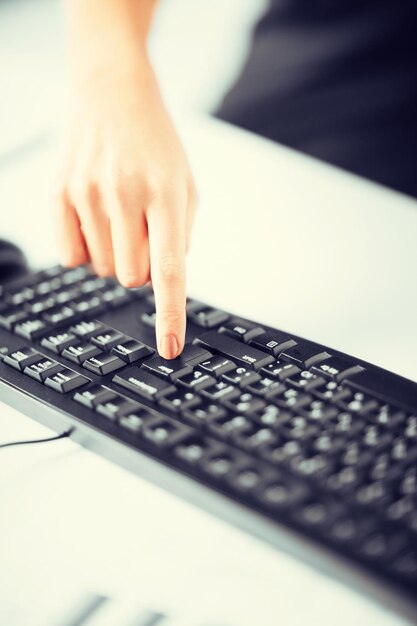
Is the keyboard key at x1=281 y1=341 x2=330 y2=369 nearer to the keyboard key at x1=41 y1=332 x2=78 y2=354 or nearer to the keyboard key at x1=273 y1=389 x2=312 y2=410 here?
the keyboard key at x1=273 y1=389 x2=312 y2=410

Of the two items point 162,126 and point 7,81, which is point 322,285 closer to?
point 162,126

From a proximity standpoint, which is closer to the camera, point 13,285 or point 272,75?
point 13,285

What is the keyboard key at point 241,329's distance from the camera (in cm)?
56

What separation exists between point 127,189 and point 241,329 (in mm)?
145

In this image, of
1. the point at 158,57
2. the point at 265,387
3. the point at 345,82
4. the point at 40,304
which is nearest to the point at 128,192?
the point at 40,304

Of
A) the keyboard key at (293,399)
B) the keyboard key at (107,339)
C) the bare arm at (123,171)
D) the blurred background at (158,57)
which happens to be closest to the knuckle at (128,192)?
the bare arm at (123,171)

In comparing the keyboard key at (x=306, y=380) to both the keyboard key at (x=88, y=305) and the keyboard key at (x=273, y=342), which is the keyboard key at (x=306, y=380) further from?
the keyboard key at (x=88, y=305)

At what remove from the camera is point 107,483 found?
0.47 metres

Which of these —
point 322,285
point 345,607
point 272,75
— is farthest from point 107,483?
point 272,75

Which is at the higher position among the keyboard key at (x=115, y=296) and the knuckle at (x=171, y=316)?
the knuckle at (x=171, y=316)

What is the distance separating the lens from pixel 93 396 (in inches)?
19.4

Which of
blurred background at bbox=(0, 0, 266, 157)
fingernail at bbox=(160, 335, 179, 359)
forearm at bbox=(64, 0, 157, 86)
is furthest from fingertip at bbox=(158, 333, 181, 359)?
blurred background at bbox=(0, 0, 266, 157)

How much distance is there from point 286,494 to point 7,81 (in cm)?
78

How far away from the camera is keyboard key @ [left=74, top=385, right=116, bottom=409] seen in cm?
49
